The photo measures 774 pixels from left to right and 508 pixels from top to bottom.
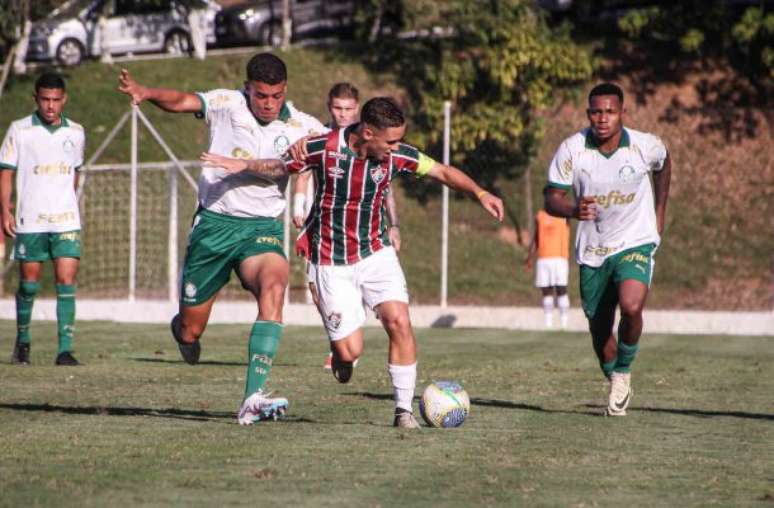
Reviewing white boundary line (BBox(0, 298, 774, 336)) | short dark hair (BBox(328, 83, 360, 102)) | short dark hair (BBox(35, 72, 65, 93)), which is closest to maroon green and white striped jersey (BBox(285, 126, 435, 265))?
short dark hair (BBox(328, 83, 360, 102))

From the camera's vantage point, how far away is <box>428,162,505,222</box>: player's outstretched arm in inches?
379

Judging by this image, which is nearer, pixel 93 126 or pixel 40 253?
pixel 40 253

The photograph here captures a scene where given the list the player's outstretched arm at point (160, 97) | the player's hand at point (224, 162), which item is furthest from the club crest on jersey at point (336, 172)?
the player's outstretched arm at point (160, 97)

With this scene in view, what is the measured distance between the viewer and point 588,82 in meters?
37.7

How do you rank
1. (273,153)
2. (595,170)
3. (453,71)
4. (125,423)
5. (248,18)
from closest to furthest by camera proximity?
1. (125,423)
2. (273,153)
3. (595,170)
4. (453,71)
5. (248,18)

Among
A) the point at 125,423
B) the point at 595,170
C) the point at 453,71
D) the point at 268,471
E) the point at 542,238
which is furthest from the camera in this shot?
the point at 453,71

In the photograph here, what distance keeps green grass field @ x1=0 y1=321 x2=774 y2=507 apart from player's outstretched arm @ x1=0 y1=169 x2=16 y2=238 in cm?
118

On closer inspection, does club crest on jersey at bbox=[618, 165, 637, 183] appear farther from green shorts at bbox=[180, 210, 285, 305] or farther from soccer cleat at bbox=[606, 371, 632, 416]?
green shorts at bbox=[180, 210, 285, 305]

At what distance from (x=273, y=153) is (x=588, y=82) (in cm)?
2793

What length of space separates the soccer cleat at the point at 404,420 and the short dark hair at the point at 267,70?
215 centimetres

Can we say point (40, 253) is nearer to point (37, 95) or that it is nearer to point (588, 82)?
point (37, 95)

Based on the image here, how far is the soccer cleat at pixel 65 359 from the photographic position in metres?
14.3

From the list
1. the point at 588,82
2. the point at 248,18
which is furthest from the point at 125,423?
the point at 248,18

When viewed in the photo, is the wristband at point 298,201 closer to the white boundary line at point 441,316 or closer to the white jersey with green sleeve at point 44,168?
the white jersey with green sleeve at point 44,168
